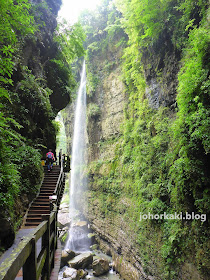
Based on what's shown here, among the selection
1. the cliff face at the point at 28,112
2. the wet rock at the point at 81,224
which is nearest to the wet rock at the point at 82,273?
the cliff face at the point at 28,112

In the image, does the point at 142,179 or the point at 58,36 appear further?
the point at 58,36

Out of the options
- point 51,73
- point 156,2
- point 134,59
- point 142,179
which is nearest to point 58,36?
point 51,73

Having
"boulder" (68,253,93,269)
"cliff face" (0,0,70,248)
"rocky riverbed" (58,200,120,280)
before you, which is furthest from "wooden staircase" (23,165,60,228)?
"boulder" (68,253,93,269)

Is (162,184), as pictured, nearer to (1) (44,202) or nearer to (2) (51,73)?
(1) (44,202)

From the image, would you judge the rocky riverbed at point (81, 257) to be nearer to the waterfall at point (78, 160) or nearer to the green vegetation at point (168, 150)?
the waterfall at point (78, 160)

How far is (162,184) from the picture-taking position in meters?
8.20

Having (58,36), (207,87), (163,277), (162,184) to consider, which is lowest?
(163,277)

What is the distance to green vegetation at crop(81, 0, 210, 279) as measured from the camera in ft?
19.6

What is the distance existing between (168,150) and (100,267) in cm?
864

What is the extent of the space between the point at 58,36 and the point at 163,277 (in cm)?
1793

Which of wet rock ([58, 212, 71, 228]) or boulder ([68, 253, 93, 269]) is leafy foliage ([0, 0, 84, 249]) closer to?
boulder ([68, 253, 93, 269])

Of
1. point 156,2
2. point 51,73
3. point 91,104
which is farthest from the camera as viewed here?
point 91,104

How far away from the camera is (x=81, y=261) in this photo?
12.2 metres

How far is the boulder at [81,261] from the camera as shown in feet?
39.2
